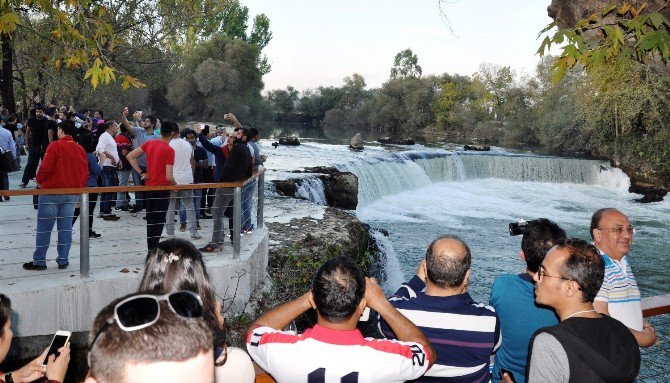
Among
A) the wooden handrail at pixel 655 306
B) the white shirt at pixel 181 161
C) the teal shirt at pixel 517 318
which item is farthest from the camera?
the white shirt at pixel 181 161

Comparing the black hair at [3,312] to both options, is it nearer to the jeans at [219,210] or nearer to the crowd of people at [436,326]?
the crowd of people at [436,326]

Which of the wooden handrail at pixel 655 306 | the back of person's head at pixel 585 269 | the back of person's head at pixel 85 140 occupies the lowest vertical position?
the wooden handrail at pixel 655 306

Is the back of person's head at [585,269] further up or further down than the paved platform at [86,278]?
further up

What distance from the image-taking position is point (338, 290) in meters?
2.26

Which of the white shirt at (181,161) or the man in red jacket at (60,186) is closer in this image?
the man in red jacket at (60,186)

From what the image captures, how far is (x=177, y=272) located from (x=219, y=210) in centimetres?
450

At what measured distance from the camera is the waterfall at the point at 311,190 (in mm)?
14800

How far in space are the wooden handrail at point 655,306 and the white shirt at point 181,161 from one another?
580cm

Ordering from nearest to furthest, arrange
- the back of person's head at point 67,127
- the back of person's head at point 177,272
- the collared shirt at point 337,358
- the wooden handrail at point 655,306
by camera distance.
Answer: the collared shirt at point 337,358 → the back of person's head at point 177,272 → the wooden handrail at point 655,306 → the back of person's head at point 67,127

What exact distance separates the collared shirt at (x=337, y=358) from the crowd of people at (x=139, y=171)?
3182 millimetres

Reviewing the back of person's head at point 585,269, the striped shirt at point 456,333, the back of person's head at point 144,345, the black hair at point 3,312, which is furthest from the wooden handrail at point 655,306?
the black hair at point 3,312

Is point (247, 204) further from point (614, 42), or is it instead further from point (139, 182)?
point (614, 42)

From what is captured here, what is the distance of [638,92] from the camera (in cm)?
2484

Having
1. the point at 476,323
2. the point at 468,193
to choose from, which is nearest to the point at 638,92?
the point at 468,193
